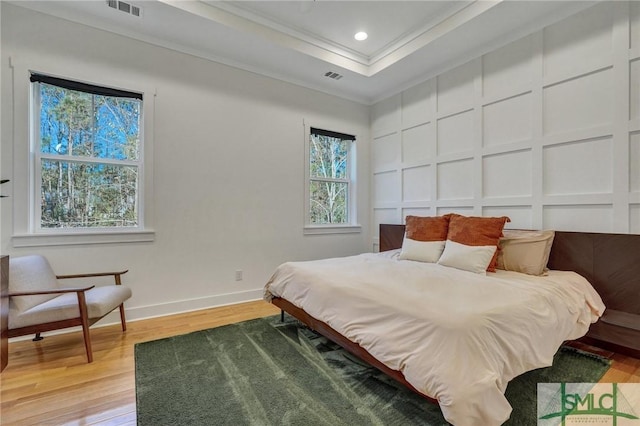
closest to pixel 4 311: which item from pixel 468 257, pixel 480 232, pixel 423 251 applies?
pixel 423 251

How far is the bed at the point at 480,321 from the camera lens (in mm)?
1259

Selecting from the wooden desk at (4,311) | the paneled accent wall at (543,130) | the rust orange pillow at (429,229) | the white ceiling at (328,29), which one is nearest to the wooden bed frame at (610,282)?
the paneled accent wall at (543,130)

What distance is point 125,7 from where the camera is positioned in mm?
2664

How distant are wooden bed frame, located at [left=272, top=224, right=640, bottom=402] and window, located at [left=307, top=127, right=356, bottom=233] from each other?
6.55 feet

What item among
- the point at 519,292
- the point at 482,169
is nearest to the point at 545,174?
the point at 482,169

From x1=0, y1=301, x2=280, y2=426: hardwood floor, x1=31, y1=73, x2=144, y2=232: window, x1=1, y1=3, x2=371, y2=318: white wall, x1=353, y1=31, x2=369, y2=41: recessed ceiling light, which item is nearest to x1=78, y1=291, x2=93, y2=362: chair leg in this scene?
x1=0, y1=301, x2=280, y2=426: hardwood floor

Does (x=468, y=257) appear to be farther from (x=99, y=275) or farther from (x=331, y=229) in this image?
(x=99, y=275)

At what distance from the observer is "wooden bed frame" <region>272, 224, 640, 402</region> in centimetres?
220

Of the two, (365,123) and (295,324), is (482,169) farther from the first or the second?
(295,324)

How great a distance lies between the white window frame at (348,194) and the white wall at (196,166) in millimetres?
87

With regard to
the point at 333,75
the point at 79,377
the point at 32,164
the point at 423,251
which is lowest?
the point at 79,377

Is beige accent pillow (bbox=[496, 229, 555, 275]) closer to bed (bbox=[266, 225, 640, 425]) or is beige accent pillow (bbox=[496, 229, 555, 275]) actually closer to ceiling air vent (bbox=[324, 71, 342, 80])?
bed (bbox=[266, 225, 640, 425])

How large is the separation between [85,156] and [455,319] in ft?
11.3

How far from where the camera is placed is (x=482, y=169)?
10.9 feet
